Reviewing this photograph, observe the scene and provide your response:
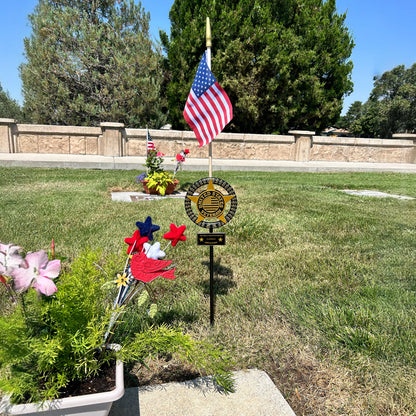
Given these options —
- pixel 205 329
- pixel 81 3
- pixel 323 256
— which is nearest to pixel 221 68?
pixel 81 3

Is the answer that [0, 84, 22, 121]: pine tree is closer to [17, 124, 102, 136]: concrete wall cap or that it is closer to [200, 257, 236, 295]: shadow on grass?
[17, 124, 102, 136]: concrete wall cap

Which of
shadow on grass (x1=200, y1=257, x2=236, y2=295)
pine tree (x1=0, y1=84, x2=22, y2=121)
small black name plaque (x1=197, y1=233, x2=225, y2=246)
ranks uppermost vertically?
pine tree (x1=0, y1=84, x2=22, y2=121)

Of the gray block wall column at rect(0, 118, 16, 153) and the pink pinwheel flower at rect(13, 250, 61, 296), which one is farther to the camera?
the gray block wall column at rect(0, 118, 16, 153)

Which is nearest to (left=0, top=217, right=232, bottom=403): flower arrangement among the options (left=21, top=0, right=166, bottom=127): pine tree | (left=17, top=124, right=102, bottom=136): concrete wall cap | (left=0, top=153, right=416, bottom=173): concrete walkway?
(left=0, top=153, right=416, bottom=173): concrete walkway

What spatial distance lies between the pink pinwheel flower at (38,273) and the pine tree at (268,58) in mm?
16788

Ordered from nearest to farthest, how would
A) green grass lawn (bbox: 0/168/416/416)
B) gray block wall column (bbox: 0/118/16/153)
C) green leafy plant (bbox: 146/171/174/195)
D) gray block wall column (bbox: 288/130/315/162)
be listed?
green grass lawn (bbox: 0/168/416/416) < green leafy plant (bbox: 146/171/174/195) < gray block wall column (bbox: 0/118/16/153) < gray block wall column (bbox: 288/130/315/162)

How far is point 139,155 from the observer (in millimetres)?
13633

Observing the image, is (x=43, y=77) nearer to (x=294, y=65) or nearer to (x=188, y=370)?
(x=294, y=65)

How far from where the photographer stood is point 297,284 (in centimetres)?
282

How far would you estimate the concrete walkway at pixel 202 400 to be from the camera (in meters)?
1.52

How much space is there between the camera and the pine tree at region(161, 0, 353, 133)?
54.1ft

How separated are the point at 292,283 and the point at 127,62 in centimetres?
1961

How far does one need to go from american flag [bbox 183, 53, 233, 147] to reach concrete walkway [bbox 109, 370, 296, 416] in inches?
62.6

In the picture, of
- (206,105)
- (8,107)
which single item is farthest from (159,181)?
(8,107)
